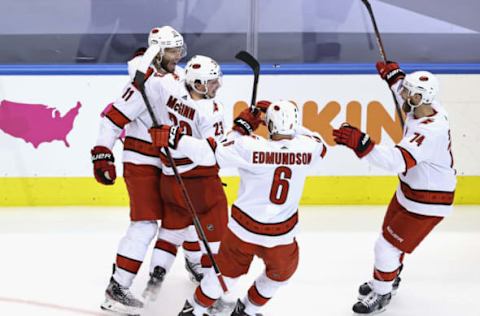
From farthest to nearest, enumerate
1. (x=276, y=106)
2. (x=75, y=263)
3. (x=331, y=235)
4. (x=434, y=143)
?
(x=331, y=235) < (x=75, y=263) < (x=434, y=143) < (x=276, y=106)

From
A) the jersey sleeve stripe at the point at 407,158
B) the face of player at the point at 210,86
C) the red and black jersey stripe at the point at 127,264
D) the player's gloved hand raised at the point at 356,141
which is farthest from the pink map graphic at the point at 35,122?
the jersey sleeve stripe at the point at 407,158

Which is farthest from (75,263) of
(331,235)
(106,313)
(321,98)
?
(321,98)

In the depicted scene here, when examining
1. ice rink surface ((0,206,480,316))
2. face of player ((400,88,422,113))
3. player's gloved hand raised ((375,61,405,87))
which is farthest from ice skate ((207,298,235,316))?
player's gloved hand raised ((375,61,405,87))

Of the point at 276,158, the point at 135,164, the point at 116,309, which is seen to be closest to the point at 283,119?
the point at 276,158

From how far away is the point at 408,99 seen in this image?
3.53 m

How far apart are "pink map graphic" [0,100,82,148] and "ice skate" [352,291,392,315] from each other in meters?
2.32

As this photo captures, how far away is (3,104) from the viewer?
5070 millimetres

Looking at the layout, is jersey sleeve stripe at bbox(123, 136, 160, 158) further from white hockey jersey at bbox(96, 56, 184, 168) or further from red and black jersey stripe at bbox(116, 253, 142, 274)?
red and black jersey stripe at bbox(116, 253, 142, 274)

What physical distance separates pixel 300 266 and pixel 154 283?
0.91m

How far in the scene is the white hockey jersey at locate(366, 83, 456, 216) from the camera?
3.35 metres

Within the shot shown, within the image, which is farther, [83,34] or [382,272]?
[83,34]

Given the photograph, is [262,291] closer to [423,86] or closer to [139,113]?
[139,113]

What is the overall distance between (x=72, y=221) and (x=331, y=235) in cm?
157

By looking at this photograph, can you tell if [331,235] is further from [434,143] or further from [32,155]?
[32,155]
